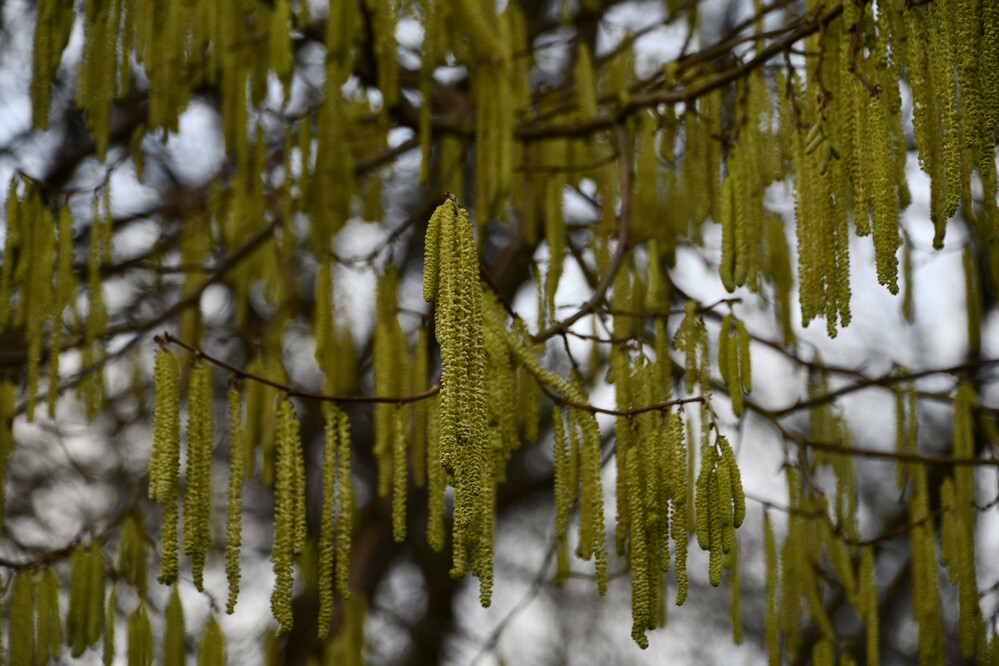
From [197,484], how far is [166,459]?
8cm

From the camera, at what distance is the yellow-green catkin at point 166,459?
4.86 ft

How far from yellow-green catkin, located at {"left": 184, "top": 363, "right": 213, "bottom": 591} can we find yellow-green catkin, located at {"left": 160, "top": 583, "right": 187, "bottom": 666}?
55 centimetres

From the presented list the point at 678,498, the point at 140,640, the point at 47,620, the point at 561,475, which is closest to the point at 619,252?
the point at 561,475

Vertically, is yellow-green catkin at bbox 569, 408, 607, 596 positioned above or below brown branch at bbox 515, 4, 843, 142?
below

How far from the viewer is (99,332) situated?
8.13 feet

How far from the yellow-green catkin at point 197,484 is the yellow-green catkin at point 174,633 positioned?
0.55m

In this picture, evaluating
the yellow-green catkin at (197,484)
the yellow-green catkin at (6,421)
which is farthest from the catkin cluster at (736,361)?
the yellow-green catkin at (6,421)

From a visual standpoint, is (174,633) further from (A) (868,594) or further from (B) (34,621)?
(A) (868,594)

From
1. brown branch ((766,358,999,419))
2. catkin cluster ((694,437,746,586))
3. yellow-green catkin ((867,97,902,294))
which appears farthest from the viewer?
brown branch ((766,358,999,419))

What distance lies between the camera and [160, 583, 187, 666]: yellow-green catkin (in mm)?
2045

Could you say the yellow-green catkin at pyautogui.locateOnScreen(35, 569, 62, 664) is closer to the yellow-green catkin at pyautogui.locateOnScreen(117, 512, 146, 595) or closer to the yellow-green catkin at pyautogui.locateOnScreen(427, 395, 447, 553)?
the yellow-green catkin at pyautogui.locateOnScreen(117, 512, 146, 595)

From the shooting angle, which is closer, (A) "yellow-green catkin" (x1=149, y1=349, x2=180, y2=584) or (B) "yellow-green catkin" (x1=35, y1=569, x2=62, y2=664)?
(A) "yellow-green catkin" (x1=149, y1=349, x2=180, y2=584)

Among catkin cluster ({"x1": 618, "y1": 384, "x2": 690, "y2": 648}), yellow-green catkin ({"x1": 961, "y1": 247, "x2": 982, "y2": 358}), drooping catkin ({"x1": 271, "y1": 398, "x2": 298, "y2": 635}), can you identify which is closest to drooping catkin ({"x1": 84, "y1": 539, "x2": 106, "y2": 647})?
drooping catkin ({"x1": 271, "y1": 398, "x2": 298, "y2": 635})

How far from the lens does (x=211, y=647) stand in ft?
6.93
